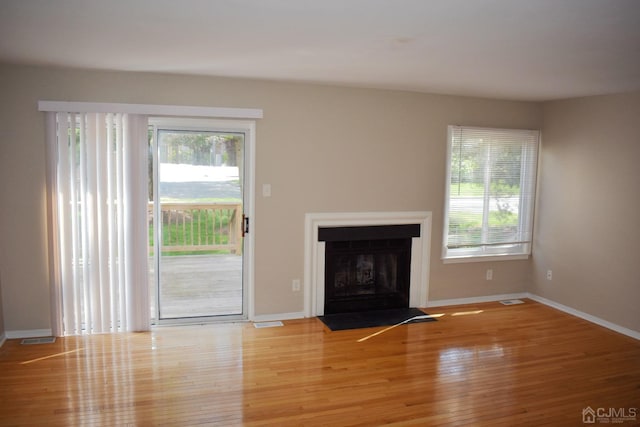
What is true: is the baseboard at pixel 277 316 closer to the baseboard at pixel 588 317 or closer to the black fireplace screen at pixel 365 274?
the black fireplace screen at pixel 365 274

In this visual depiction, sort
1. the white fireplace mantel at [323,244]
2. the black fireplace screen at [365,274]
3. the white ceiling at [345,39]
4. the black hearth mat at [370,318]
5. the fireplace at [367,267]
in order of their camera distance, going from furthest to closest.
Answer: the black fireplace screen at [365,274] → the fireplace at [367,267] → the white fireplace mantel at [323,244] → the black hearth mat at [370,318] → the white ceiling at [345,39]

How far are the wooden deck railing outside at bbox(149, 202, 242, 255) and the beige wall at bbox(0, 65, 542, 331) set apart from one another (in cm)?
26

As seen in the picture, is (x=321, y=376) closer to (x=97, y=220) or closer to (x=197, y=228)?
(x=197, y=228)

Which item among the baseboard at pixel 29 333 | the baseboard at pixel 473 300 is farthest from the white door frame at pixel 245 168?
the baseboard at pixel 473 300

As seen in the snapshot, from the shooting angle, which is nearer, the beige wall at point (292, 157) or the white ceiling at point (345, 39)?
the white ceiling at point (345, 39)

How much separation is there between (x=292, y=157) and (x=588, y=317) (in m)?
3.41

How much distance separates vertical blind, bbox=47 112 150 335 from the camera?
13.2ft

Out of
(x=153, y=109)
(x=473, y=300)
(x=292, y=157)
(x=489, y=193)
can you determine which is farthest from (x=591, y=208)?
(x=153, y=109)

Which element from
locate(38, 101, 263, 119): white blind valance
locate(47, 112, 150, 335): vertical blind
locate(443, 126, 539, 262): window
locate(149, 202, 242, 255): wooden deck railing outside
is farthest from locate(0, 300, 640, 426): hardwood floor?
locate(38, 101, 263, 119): white blind valance

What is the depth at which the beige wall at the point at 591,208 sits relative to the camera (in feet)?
15.0

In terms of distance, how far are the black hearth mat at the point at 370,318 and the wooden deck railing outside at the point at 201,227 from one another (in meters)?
1.13

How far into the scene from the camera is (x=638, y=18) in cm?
229

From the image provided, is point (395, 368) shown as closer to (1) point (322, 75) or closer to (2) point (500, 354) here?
(2) point (500, 354)

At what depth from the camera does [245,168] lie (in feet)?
15.0
